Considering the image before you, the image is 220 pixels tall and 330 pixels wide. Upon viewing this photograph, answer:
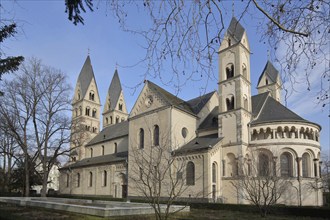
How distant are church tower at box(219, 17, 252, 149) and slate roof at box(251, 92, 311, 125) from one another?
1286 millimetres

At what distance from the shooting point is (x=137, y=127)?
40531 millimetres

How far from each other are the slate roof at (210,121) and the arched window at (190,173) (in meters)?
6.85

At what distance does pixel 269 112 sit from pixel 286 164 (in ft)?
20.5

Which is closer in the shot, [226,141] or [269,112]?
[226,141]

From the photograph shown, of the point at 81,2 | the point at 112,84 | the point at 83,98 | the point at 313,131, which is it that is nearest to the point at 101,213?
the point at 81,2

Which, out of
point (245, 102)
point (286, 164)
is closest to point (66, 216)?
point (286, 164)

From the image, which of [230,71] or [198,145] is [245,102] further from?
[198,145]

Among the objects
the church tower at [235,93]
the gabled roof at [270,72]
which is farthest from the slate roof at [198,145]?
the gabled roof at [270,72]

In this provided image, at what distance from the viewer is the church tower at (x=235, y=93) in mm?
33531

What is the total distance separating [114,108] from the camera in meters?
69.9

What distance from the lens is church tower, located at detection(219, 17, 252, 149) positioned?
3353 centimetres

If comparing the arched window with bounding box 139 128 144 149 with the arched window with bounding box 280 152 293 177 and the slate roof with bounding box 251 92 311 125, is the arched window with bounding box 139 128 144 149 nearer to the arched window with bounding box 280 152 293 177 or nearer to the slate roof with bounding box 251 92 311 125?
the slate roof with bounding box 251 92 311 125

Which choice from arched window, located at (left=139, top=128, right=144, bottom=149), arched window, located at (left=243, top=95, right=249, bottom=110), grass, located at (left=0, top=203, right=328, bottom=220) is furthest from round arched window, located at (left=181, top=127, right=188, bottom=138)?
grass, located at (left=0, top=203, right=328, bottom=220)

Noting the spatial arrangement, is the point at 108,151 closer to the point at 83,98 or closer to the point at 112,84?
the point at 83,98
